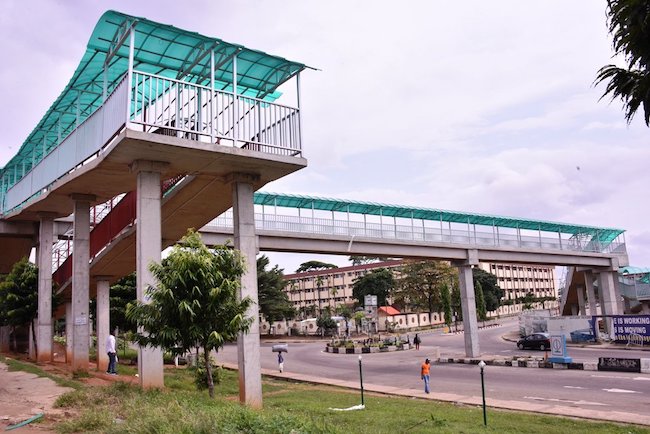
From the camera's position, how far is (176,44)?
1562 centimetres

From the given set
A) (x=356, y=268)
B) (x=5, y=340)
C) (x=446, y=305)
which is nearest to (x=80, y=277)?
(x=5, y=340)

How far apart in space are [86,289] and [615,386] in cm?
1955

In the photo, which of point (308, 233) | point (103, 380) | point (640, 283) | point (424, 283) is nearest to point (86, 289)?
point (103, 380)

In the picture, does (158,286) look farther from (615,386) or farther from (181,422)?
(615,386)

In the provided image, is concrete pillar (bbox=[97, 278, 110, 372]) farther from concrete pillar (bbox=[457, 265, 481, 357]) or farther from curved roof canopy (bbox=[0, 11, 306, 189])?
concrete pillar (bbox=[457, 265, 481, 357])

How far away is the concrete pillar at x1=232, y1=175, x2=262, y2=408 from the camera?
612 inches

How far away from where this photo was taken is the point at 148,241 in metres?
14.4

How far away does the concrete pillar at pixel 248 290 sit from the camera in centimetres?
1555

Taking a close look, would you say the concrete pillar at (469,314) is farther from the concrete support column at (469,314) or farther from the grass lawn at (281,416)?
the grass lawn at (281,416)

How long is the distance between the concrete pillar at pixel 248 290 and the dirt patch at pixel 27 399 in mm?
4603

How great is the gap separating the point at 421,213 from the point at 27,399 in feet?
95.5

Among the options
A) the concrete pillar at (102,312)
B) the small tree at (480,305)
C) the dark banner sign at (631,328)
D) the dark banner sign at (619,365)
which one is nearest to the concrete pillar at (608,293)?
the dark banner sign at (631,328)

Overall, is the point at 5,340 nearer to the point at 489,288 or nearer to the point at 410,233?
the point at 410,233

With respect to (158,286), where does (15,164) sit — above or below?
above
